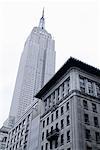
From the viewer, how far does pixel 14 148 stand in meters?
72.8

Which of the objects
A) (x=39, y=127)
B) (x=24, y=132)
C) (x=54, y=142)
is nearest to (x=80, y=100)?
(x=54, y=142)

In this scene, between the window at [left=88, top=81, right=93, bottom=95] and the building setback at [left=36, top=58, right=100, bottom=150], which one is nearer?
the building setback at [left=36, top=58, right=100, bottom=150]

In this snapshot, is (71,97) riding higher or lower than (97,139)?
higher

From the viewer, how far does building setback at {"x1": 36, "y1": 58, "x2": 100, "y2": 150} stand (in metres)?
43.6

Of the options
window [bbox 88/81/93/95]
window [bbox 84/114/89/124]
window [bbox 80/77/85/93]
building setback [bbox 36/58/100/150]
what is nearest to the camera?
building setback [bbox 36/58/100/150]

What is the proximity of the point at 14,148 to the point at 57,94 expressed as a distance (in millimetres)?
28909

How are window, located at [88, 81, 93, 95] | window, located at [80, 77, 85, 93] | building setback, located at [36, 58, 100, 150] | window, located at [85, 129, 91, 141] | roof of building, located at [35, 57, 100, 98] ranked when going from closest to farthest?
Answer: window, located at [85, 129, 91, 141] < building setback, located at [36, 58, 100, 150] < window, located at [80, 77, 85, 93] < window, located at [88, 81, 93, 95] < roof of building, located at [35, 57, 100, 98]

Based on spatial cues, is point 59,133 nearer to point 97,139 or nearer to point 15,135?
point 97,139

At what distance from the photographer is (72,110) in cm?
4662

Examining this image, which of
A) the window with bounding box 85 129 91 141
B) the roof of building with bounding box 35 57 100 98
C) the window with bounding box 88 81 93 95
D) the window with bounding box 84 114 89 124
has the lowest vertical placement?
the window with bounding box 85 129 91 141

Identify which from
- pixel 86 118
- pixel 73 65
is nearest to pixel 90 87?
pixel 73 65

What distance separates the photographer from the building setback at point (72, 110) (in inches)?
1715

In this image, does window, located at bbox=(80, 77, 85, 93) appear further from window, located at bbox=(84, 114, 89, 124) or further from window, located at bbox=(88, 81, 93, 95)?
window, located at bbox=(84, 114, 89, 124)

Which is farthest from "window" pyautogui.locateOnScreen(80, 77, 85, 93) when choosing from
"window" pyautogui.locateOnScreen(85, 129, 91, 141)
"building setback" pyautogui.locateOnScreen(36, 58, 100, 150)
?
"window" pyautogui.locateOnScreen(85, 129, 91, 141)
